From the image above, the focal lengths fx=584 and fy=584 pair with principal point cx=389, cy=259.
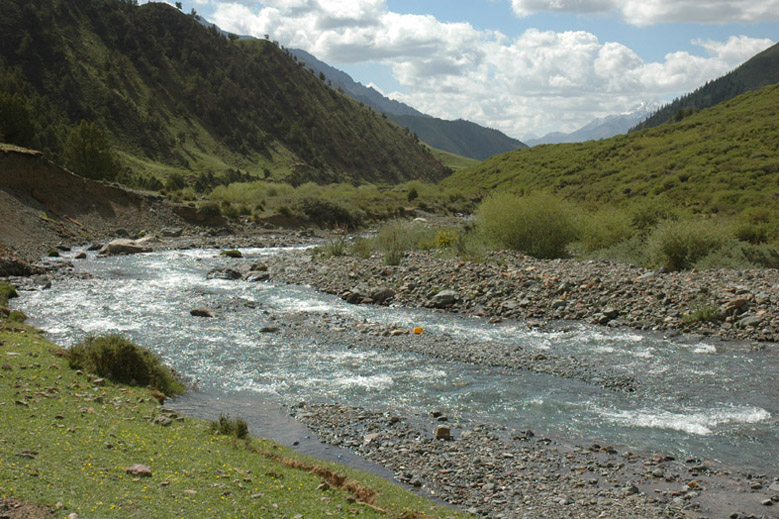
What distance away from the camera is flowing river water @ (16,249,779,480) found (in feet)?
33.9

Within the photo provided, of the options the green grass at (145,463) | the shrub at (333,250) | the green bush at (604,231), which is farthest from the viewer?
the shrub at (333,250)

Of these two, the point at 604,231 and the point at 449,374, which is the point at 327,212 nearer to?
the point at 604,231

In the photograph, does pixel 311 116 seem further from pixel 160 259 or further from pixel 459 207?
pixel 160 259

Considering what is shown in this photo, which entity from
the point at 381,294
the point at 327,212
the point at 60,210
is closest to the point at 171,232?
the point at 60,210

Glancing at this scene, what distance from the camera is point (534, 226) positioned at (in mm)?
27922

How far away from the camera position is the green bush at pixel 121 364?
11086 mm

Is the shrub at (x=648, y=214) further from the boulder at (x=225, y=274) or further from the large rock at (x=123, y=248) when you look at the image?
the large rock at (x=123, y=248)

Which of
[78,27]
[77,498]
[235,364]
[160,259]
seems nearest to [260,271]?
[160,259]

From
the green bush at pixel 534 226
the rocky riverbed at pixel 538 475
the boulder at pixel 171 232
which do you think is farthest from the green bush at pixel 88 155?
the rocky riverbed at pixel 538 475

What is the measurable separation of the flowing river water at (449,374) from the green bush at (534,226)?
1017 cm

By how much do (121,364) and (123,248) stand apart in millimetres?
23374

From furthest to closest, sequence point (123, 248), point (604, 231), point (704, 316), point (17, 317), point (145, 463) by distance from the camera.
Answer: point (123, 248)
point (604, 231)
point (704, 316)
point (17, 317)
point (145, 463)

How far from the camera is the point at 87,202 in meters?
38.0

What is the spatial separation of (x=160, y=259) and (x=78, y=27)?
267ft
